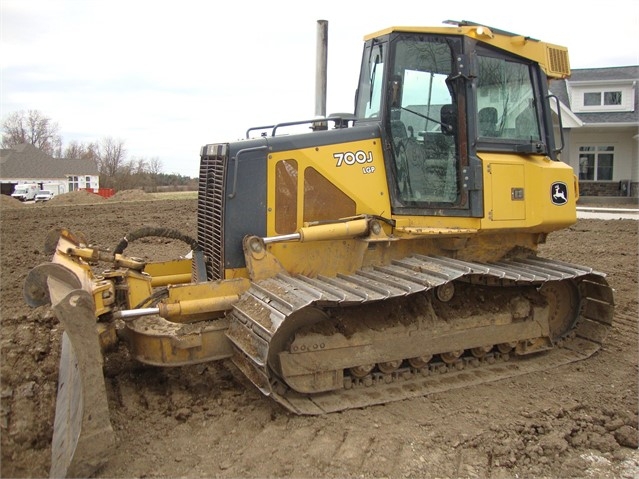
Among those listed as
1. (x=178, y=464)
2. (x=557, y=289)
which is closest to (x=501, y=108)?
(x=557, y=289)

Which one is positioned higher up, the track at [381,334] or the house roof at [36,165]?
the house roof at [36,165]

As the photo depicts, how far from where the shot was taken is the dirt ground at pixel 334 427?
3756 millimetres

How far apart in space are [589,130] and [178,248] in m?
21.3

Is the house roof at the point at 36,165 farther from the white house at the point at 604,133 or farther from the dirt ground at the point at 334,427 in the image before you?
the dirt ground at the point at 334,427

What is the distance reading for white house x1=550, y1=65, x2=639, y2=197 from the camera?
26.0m

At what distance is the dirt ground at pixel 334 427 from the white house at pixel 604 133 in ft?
74.0

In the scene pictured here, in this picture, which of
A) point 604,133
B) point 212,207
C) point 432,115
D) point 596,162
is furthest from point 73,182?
point 432,115

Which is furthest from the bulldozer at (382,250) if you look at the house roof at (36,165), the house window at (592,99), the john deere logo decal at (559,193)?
the house roof at (36,165)

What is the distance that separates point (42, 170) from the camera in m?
54.6

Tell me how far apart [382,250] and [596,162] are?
24.7 meters

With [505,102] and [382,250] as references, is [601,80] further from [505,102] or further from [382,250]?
[382,250]

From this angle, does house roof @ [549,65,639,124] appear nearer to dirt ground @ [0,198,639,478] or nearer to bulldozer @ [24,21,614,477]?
bulldozer @ [24,21,614,477]

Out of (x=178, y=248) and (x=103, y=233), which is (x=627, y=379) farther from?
(x=103, y=233)

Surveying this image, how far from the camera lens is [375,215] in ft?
16.8
